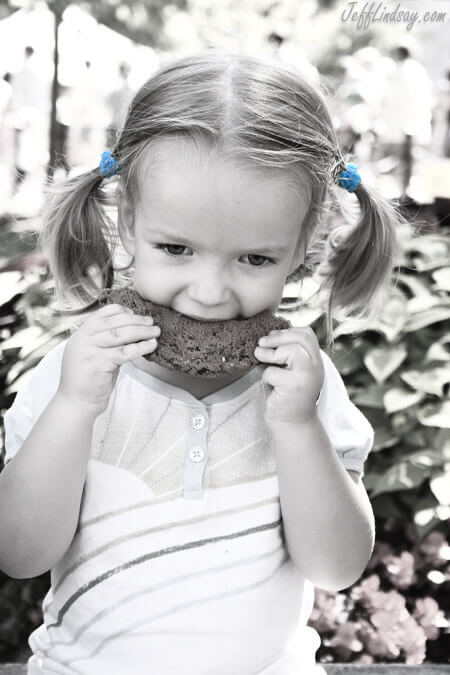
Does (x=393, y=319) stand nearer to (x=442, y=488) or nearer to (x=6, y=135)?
(x=442, y=488)

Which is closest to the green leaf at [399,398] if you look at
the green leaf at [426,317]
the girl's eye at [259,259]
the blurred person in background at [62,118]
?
the green leaf at [426,317]

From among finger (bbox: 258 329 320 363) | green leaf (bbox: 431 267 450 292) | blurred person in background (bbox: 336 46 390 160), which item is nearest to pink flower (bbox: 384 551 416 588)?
green leaf (bbox: 431 267 450 292)

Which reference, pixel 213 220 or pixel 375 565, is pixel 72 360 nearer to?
pixel 213 220

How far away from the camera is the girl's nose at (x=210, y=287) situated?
1.84 meters

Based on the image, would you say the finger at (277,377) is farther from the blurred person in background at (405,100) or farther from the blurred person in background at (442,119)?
the blurred person in background at (442,119)

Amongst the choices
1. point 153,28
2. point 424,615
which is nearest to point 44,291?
point 424,615

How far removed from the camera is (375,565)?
148 inches

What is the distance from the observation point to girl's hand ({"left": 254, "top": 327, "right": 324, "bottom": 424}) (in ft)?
6.31

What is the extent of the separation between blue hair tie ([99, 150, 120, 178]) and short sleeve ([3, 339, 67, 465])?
1.46 ft

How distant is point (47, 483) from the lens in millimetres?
1931

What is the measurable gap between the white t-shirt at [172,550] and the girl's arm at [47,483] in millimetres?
115

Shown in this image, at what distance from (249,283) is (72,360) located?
0.44m

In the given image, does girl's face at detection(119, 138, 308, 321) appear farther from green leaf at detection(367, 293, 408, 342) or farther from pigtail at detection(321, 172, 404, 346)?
green leaf at detection(367, 293, 408, 342)

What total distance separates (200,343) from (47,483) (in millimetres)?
481
